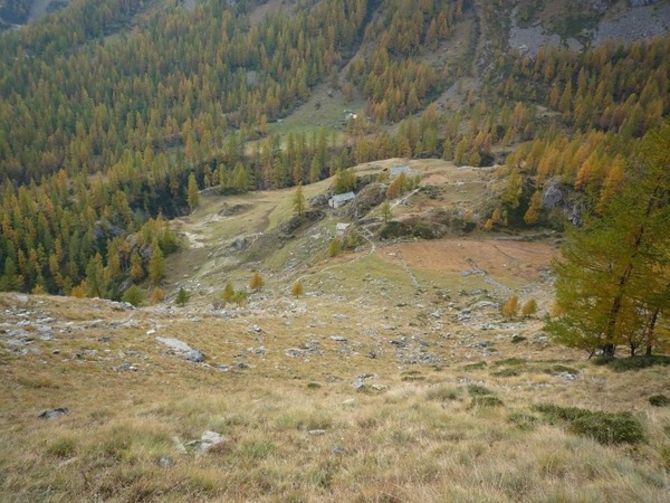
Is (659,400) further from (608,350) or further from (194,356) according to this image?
(194,356)

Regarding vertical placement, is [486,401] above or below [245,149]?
above

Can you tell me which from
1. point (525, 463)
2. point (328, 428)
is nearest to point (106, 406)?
point (328, 428)

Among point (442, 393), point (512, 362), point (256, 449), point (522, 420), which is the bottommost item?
point (512, 362)

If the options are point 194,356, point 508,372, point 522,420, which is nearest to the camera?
point 522,420

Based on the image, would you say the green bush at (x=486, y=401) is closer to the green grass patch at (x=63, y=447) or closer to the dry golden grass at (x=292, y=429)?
the dry golden grass at (x=292, y=429)

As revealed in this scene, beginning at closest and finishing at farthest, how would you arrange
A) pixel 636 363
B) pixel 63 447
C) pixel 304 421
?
pixel 63 447 < pixel 304 421 < pixel 636 363

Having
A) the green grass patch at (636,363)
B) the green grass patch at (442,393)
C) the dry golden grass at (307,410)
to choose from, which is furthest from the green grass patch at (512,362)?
the green grass patch at (442,393)

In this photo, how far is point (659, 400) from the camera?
13.3 m

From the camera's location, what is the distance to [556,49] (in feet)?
609

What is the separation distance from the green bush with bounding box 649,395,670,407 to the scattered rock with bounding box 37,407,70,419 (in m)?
19.4

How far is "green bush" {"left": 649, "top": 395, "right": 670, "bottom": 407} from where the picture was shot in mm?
13023

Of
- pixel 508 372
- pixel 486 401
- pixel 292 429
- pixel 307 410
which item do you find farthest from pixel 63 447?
pixel 508 372

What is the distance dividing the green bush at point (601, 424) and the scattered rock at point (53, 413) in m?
14.8

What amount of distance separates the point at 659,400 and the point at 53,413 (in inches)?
790
